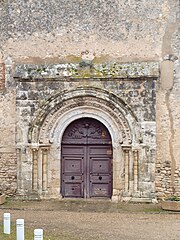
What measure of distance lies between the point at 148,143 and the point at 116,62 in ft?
7.64

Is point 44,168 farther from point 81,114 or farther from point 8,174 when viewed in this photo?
point 81,114

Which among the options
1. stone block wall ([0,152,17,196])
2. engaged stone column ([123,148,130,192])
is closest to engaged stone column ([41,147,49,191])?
stone block wall ([0,152,17,196])

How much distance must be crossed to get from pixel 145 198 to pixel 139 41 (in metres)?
4.14

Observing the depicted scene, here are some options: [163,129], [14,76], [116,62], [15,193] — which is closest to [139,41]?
[116,62]

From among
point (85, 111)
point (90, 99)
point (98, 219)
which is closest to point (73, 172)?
point (85, 111)

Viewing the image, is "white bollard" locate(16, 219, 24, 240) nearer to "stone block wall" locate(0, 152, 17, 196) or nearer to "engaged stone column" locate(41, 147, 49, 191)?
"engaged stone column" locate(41, 147, 49, 191)

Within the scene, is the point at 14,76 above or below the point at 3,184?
above

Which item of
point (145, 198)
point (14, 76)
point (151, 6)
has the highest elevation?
point (151, 6)

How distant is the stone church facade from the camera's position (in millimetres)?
13328

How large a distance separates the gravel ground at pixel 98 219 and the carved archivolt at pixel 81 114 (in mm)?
1771

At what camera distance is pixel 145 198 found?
13203 mm

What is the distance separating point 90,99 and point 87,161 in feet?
5.60

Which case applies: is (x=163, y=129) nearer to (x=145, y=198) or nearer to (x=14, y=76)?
(x=145, y=198)

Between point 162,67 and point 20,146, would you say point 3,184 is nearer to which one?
point 20,146
